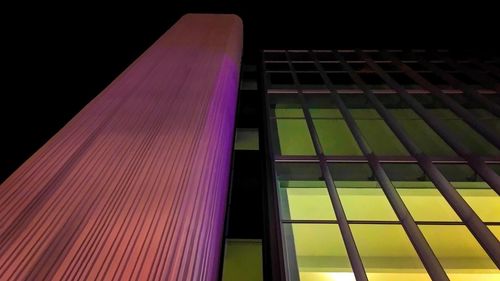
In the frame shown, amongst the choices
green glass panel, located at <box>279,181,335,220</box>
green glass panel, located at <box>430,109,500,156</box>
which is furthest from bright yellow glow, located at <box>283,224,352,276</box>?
green glass panel, located at <box>430,109,500,156</box>

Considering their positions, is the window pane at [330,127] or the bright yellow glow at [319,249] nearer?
the bright yellow glow at [319,249]

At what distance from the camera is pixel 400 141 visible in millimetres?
6746

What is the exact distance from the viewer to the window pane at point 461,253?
622 cm

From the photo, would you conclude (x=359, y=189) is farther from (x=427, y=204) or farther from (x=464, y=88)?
(x=464, y=88)

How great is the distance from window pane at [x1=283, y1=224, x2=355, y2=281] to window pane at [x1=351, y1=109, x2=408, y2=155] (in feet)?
5.00

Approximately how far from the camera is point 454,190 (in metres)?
5.20

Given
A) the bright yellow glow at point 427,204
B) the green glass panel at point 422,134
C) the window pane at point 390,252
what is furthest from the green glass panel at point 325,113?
the bright yellow glow at point 427,204

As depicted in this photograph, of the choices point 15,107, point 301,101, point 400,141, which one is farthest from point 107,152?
point 15,107

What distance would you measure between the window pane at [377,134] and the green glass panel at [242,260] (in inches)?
106

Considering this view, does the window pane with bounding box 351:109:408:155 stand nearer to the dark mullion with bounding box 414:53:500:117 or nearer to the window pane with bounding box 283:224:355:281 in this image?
the window pane with bounding box 283:224:355:281

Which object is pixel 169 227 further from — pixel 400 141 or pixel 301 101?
pixel 301 101

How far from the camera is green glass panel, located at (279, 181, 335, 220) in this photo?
586 centimetres

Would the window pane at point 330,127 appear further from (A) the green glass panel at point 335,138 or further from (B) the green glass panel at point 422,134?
(B) the green glass panel at point 422,134

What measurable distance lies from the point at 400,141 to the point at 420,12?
25.9 feet
